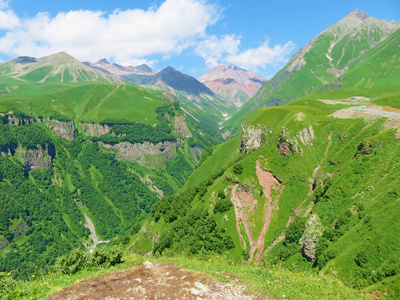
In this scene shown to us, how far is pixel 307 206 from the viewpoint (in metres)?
90.9

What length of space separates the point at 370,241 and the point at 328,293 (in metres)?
39.2

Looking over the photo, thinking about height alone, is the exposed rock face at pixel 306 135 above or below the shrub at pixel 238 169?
above

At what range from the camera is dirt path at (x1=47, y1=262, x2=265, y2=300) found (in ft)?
61.0

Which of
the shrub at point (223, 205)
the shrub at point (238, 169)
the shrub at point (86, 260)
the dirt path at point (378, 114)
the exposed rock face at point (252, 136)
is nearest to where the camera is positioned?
the shrub at point (86, 260)

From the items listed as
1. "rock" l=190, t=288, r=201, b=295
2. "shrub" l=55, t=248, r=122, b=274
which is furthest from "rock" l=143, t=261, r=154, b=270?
"rock" l=190, t=288, r=201, b=295

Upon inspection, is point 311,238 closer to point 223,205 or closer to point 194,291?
point 223,205

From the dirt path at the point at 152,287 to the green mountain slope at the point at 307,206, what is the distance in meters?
29.6

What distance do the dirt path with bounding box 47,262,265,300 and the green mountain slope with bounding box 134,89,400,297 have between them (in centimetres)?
2959

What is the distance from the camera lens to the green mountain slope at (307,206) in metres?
51.1

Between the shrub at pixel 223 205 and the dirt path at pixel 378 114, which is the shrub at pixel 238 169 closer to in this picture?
the shrub at pixel 223 205

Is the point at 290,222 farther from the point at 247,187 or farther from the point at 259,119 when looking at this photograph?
the point at 259,119

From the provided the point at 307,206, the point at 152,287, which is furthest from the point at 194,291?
the point at 307,206

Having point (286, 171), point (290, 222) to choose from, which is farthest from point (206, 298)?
point (286, 171)

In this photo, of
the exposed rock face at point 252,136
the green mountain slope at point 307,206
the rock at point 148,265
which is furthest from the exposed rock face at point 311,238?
the exposed rock face at point 252,136
